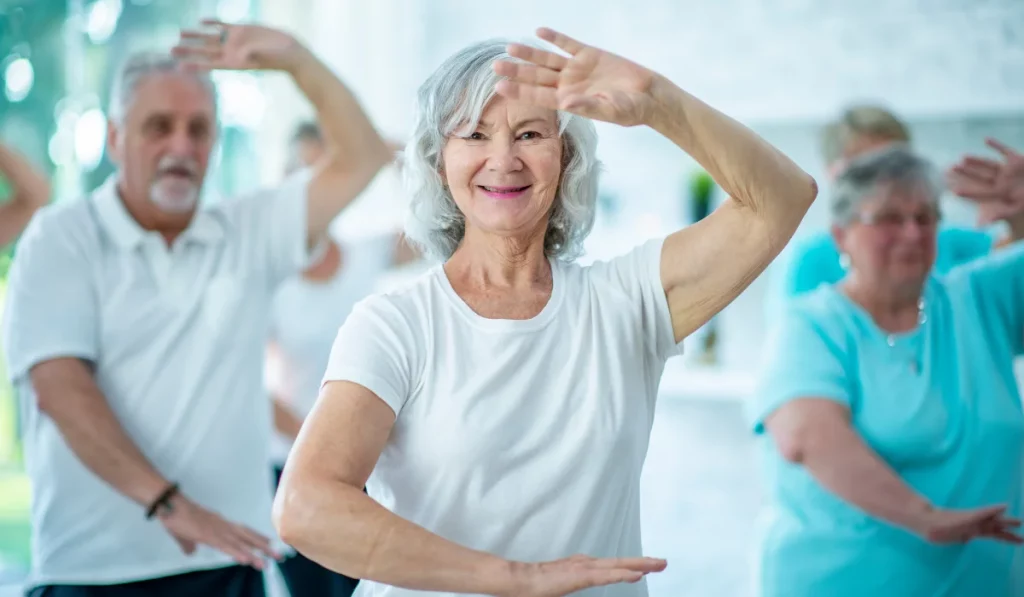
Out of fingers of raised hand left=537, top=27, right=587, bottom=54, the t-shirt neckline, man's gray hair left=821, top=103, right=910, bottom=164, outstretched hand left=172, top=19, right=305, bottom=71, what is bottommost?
the t-shirt neckline

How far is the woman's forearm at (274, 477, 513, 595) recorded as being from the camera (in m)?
1.07

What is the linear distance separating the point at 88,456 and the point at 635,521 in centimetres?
101

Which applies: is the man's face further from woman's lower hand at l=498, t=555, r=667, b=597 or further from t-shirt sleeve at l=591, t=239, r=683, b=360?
woman's lower hand at l=498, t=555, r=667, b=597

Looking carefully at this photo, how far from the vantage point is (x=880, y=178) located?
2.05 m

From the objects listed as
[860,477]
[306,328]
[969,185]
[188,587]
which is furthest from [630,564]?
[306,328]

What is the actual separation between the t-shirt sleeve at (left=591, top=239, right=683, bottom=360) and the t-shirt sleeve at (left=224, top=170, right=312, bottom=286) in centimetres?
95

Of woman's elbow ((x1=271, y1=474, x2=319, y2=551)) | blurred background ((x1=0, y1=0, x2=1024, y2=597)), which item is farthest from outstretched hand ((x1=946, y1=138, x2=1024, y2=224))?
woman's elbow ((x1=271, y1=474, x2=319, y2=551))

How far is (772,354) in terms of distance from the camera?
2.02 meters

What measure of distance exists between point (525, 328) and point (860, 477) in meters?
0.84

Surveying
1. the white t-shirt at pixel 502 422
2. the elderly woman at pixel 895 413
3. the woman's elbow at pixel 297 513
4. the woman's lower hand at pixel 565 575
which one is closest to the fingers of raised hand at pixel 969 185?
A: the elderly woman at pixel 895 413

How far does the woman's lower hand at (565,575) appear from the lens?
3.45 feet

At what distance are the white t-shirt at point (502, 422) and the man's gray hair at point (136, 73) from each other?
1.01 metres

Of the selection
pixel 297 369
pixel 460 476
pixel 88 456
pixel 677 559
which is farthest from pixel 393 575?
pixel 677 559

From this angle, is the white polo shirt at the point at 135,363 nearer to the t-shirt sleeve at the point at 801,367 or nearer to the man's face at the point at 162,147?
the man's face at the point at 162,147
